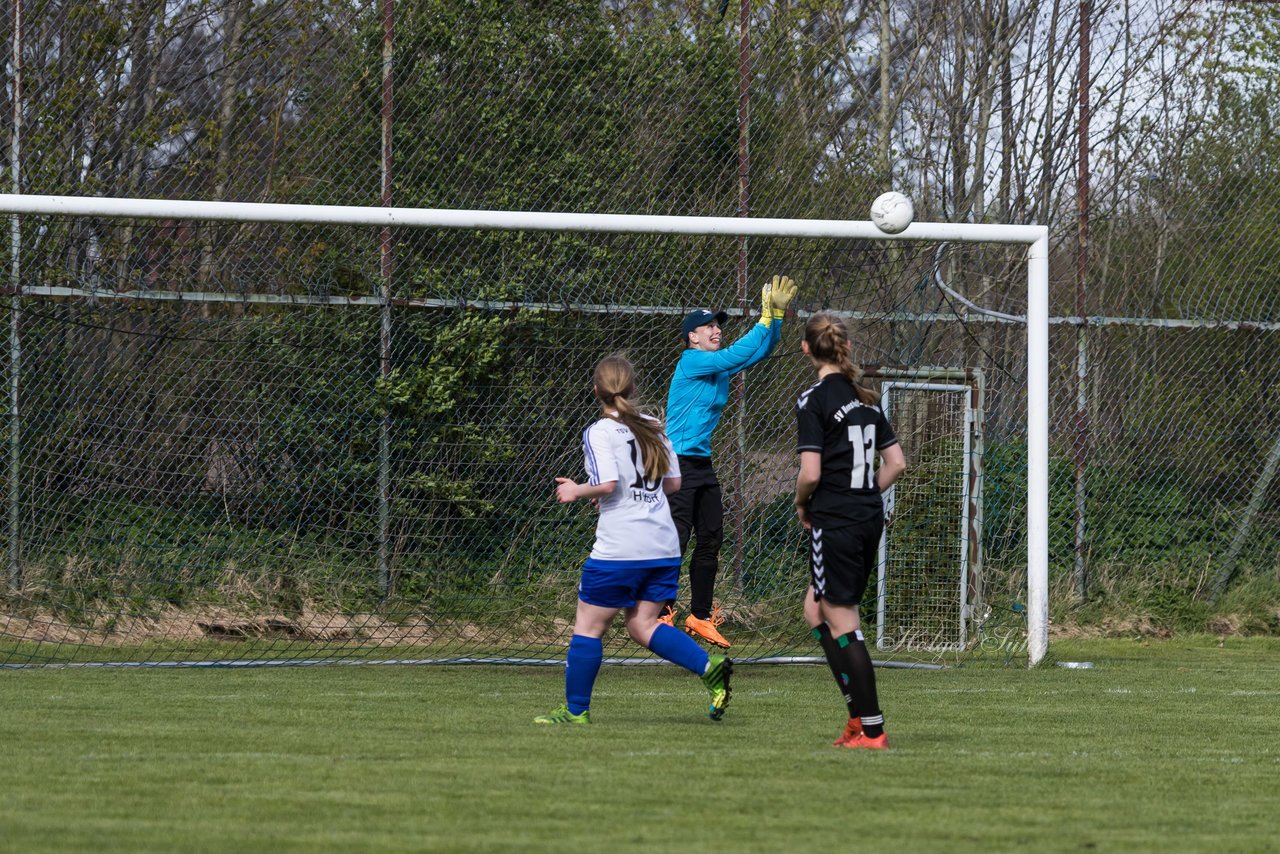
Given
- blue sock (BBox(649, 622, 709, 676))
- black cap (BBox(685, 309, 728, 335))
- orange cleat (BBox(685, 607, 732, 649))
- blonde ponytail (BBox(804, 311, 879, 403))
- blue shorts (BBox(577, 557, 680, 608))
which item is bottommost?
orange cleat (BBox(685, 607, 732, 649))

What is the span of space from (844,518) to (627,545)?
1.08 m

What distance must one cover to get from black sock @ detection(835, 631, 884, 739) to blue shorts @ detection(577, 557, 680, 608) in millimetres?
1021

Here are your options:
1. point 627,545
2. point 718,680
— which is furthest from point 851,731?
point 627,545

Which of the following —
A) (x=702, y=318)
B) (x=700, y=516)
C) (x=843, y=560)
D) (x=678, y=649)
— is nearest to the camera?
(x=843, y=560)

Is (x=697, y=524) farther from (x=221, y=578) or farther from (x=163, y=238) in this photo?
(x=163, y=238)

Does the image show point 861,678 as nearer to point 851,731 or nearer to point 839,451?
point 851,731

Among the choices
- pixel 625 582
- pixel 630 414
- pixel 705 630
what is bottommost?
pixel 705 630

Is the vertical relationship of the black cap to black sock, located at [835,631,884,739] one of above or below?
above

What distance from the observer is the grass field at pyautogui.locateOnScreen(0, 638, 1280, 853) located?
4406mm

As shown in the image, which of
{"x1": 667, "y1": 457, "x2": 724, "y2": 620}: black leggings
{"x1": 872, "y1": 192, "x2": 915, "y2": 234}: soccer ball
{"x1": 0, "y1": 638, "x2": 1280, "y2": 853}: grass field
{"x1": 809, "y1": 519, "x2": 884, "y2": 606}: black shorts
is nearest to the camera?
{"x1": 0, "y1": 638, "x2": 1280, "y2": 853}: grass field

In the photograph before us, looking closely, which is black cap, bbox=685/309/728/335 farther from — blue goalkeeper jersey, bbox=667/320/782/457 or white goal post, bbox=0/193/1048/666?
white goal post, bbox=0/193/1048/666

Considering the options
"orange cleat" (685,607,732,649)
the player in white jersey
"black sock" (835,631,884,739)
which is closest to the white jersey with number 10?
the player in white jersey

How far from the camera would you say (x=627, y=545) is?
689 centimetres

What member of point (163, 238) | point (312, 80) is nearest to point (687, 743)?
point (163, 238)
